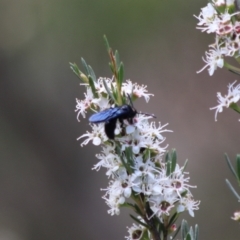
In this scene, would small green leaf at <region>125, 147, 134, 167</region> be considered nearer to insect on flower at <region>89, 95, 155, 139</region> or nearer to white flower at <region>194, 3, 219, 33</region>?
insect on flower at <region>89, 95, 155, 139</region>

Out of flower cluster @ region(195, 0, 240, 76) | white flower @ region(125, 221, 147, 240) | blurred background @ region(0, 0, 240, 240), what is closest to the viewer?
flower cluster @ region(195, 0, 240, 76)

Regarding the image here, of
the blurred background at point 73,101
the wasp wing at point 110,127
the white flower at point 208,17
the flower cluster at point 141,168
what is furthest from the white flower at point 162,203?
the blurred background at point 73,101

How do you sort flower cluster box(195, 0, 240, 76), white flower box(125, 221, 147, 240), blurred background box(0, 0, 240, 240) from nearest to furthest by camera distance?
flower cluster box(195, 0, 240, 76)
white flower box(125, 221, 147, 240)
blurred background box(0, 0, 240, 240)

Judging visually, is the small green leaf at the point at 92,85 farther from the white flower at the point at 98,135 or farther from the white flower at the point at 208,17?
the white flower at the point at 208,17

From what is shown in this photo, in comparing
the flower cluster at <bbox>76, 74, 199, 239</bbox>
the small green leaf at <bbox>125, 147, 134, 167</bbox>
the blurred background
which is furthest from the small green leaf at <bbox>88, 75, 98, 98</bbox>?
the blurred background

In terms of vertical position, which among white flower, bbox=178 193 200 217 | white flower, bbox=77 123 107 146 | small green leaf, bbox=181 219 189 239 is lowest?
small green leaf, bbox=181 219 189 239

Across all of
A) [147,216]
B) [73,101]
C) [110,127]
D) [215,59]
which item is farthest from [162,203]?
[73,101]

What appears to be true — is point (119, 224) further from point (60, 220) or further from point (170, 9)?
point (170, 9)

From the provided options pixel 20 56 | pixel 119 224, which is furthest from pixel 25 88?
pixel 119 224
